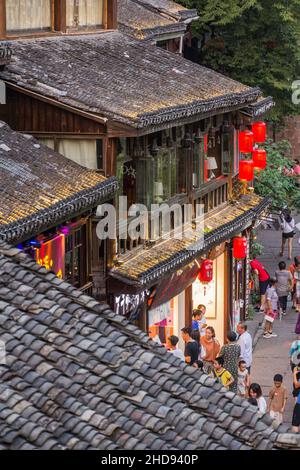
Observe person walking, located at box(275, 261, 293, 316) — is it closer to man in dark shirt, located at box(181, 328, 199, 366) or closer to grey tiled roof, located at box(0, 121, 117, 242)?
man in dark shirt, located at box(181, 328, 199, 366)

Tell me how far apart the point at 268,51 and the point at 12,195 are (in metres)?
27.2

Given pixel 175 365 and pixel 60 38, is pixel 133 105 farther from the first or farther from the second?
pixel 175 365

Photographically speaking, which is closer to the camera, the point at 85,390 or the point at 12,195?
the point at 85,390

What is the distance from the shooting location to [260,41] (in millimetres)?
45375

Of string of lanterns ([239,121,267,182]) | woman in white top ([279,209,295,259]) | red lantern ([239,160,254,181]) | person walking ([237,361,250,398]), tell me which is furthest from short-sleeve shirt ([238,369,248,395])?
woman in white top ([279,209,295,259])

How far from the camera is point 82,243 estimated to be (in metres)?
23.5

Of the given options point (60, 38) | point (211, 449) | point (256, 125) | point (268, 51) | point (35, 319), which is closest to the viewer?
point (211, 449)

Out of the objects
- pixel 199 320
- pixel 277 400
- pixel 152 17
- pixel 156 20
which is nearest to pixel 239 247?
pixel 199 320

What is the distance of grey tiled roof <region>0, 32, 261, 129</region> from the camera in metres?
23.6

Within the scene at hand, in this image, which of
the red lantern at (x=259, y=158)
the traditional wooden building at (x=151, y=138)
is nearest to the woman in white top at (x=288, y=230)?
the traditional wooden building at (x=151, y=138)

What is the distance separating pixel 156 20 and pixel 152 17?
0.17m

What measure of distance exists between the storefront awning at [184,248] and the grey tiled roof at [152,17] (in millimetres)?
5373

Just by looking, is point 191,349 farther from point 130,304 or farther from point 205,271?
point 205,271

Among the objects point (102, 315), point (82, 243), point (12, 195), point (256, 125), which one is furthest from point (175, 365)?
point (256, 125)
